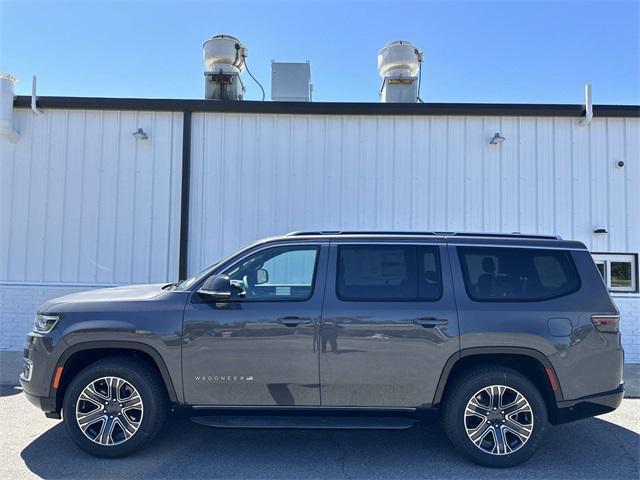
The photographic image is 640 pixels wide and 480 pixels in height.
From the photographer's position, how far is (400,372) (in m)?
3.87

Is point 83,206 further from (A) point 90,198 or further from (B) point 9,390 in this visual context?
(B) point 9,390

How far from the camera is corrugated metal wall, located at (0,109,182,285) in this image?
812 cm

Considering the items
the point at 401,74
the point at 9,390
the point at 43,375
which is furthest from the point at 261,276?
the point at 401,74

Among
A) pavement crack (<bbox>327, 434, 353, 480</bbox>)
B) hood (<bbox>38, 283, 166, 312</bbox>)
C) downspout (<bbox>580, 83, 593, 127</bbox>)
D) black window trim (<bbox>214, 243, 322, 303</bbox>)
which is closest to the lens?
pavement crack (<bbox>327, 434, 353, 480</bbox>)

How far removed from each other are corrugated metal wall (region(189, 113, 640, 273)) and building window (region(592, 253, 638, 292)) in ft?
0.88

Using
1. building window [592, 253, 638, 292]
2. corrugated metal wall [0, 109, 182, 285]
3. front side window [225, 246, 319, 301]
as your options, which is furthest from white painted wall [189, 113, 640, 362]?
front side window [225, 246, 319, 301]

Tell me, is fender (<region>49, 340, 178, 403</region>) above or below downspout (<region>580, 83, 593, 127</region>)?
below

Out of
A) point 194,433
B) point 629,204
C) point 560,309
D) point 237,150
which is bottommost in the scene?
point 194,433

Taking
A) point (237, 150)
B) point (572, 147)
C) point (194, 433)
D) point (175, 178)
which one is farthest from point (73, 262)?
point (572, 147)

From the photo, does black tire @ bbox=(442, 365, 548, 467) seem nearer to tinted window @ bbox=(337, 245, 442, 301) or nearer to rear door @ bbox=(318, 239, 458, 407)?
rear door @ bbox=(318, 239, 458, 407)

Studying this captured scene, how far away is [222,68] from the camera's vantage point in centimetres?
883

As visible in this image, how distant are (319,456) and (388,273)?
1744mm

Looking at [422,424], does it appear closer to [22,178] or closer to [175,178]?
[175,178]

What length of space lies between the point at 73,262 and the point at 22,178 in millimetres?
1823
